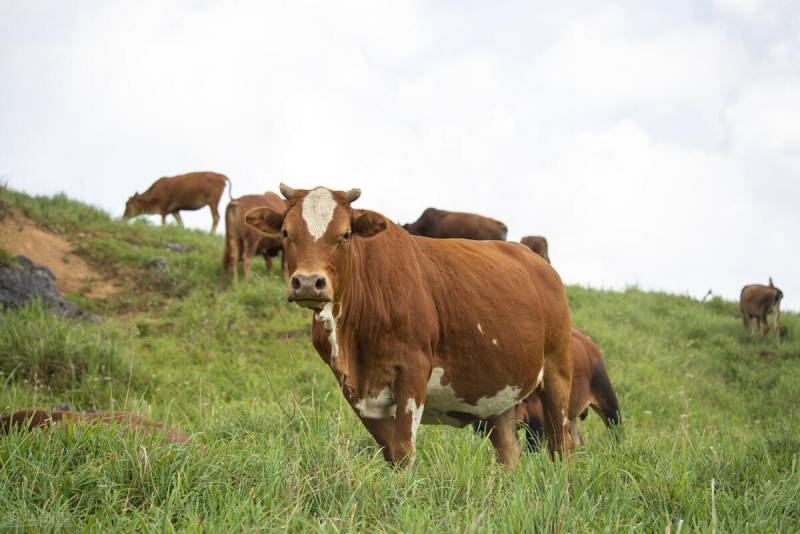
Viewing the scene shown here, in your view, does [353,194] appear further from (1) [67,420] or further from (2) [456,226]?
(2) [456,226]

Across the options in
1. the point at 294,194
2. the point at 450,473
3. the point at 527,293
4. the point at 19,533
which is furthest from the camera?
the point at 527,293

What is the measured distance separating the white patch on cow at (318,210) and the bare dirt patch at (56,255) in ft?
33.3

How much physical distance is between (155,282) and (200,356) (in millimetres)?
3470

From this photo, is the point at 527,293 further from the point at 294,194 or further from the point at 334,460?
the point at 334,460

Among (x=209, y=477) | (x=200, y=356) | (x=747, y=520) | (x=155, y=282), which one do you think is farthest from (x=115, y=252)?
(x=747, y=520)

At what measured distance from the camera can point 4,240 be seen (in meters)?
14.4

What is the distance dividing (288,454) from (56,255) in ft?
40.6

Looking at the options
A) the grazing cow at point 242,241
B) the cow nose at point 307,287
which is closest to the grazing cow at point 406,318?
the cow nose at point 307,287

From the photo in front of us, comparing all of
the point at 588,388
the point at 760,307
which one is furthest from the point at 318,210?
the point at 760,307

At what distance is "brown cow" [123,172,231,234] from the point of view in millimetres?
23891

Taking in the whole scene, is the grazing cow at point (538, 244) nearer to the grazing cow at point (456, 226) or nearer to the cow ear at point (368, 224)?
the grazing cow at point (456, 226)

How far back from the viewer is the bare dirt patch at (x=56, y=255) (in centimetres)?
1427

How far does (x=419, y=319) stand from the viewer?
545cm

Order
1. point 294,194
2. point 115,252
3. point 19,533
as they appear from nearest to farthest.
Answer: point 19,533
point 294,194
point 115,252
